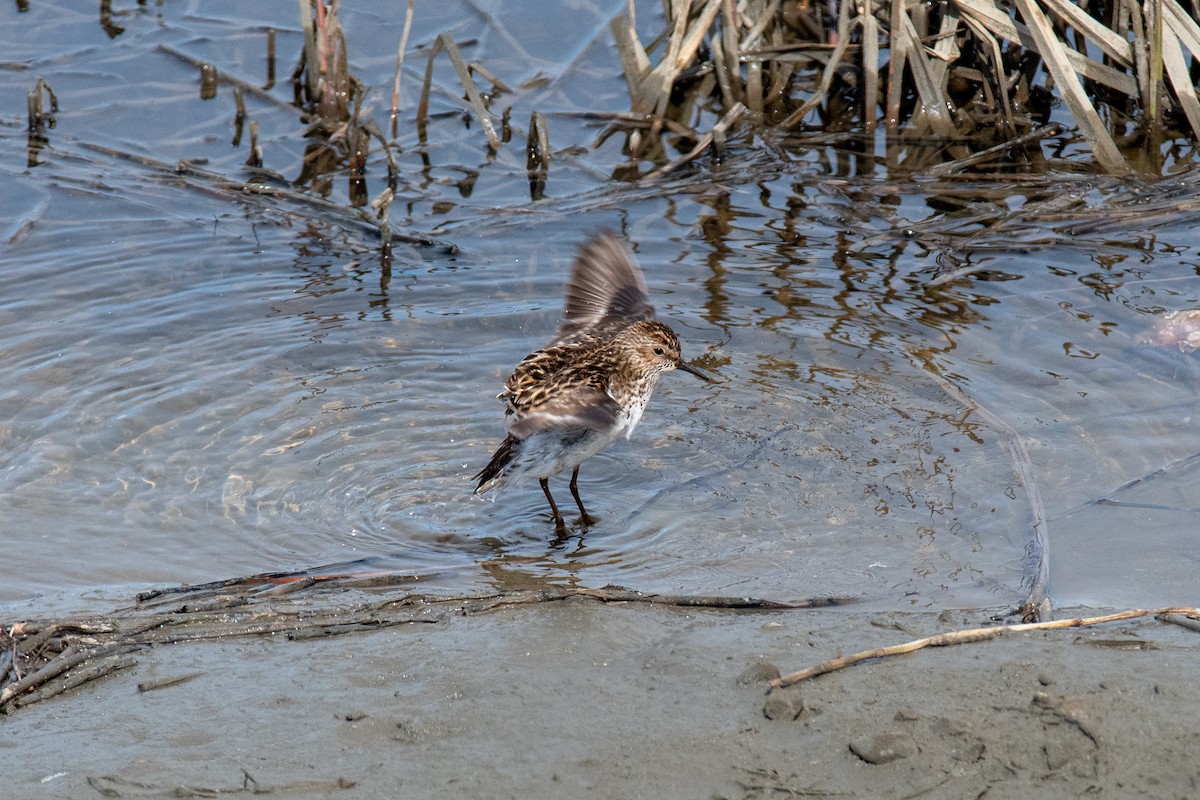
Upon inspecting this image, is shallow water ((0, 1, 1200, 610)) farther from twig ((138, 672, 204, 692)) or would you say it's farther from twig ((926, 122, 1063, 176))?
twig ((138, 672, 204, 692))

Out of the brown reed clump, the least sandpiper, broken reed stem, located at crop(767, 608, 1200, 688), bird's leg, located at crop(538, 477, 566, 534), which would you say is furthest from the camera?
the brown reed clump

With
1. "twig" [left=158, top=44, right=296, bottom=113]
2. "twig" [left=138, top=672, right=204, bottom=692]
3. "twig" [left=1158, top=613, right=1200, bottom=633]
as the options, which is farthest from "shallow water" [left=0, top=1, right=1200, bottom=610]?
"twig" [left=138, top=672, right=204, bottom=692]

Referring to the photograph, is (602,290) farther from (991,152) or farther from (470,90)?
(991,152)

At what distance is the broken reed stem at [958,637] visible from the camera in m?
3.73

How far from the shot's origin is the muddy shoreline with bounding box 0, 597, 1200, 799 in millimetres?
3277

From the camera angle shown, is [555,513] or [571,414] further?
[555,513]

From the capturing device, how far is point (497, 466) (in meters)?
5.66

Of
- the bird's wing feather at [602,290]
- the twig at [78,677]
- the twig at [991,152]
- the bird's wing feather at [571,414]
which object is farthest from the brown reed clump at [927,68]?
the twig at [78,677]

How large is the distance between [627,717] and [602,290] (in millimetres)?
3402

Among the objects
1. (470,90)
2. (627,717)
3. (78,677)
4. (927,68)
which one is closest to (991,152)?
(927,68)

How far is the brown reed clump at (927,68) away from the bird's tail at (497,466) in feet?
14.8

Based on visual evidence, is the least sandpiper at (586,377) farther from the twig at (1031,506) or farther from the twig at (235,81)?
the twig at (235,81)

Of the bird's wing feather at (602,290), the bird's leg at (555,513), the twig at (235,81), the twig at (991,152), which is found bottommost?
the bird's leg at (555,513)

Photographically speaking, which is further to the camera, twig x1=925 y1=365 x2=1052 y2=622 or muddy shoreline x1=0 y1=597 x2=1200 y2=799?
twig x1=925 y1=365 x2=1052 y2=622
